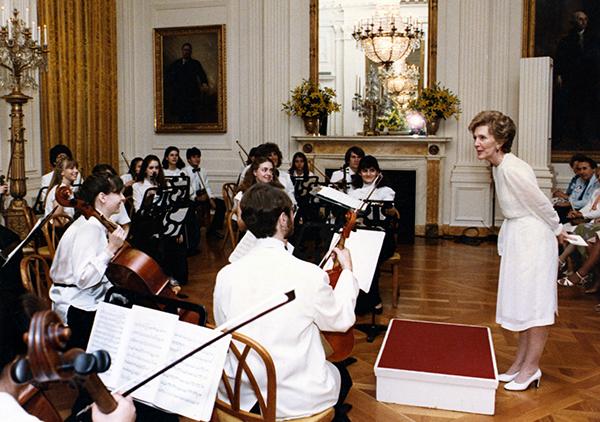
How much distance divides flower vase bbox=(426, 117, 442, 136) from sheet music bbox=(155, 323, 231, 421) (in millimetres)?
7600

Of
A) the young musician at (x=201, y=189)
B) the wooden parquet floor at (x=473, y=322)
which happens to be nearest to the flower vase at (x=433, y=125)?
the wooden parquet floor at (x=473, y=322)

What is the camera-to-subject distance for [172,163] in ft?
28.2

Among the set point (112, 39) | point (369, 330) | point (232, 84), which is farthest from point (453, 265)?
point (112, 39)

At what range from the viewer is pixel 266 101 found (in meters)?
10.0

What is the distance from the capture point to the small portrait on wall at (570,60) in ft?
28.6

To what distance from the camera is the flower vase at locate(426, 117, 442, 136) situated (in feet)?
29.9

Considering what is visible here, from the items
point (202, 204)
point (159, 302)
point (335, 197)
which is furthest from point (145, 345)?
point (202, 204)

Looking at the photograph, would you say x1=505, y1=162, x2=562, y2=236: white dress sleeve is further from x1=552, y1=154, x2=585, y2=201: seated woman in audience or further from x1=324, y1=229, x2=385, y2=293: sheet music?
Result: x1=552, y1=154, x2=585, y2=201: seated woman in audience

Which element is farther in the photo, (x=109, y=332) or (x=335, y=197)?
(x=335, y=197)

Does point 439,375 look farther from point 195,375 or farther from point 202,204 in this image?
point 202,204

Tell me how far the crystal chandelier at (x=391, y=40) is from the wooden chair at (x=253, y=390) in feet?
25.8

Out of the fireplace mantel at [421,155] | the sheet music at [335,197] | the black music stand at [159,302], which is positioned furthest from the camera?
the fireplace mantel at [421,155]

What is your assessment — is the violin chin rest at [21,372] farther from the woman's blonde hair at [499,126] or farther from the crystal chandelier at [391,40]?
the crystal chandelier at [391,40]

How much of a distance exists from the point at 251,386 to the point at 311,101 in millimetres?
7523
